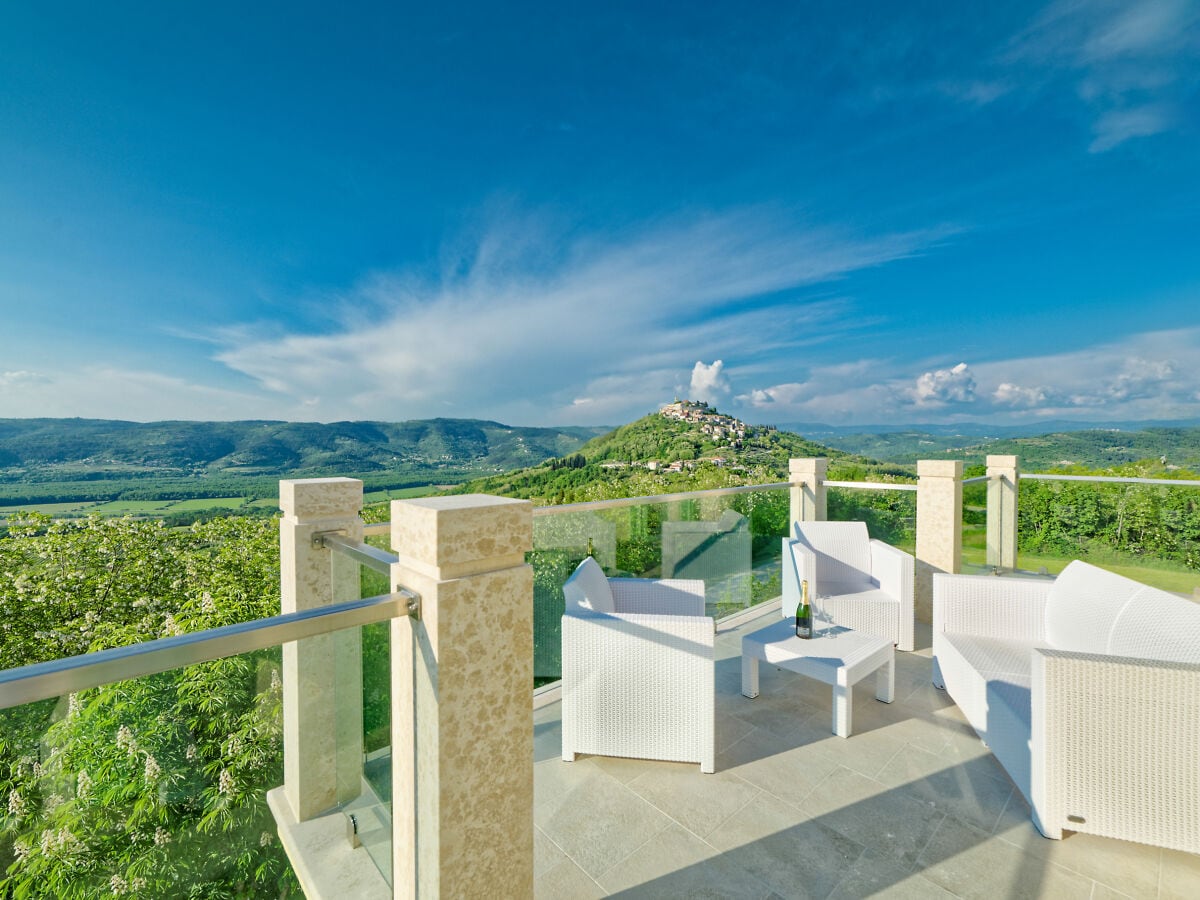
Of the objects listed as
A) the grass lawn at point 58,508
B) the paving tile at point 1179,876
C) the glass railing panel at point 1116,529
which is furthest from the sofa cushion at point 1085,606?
the grass lawn at point 58,508

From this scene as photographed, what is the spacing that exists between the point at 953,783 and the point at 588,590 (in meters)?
1.92

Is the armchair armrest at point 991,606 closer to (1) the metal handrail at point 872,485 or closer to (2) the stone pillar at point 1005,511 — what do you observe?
(1) the metal handrail at point 872,485

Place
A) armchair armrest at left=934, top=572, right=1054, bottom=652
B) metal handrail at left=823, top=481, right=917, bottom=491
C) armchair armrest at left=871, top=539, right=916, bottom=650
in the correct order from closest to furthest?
armchair armrest at left=934, top=572, right=1054, bottom=652, armchair armrest at left=871, top=539, right=916, bottom=650, metal handrail at left=823, top=481, right=917, bottom=491

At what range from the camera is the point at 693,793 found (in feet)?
7.52

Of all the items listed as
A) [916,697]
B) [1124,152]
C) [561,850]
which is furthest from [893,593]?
[1124,152]

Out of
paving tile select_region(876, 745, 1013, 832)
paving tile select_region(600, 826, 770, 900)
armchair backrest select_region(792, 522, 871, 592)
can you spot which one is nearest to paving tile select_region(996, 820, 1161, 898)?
paving tile select_region(876, 745, 1013, 832)

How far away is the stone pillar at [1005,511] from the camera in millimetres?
5105

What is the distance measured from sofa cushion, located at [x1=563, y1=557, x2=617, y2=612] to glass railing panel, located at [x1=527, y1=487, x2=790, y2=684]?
8.1 inches

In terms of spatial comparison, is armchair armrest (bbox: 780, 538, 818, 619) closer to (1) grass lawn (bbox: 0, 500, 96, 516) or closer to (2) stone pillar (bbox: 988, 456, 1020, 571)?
(2) stone pillar (bbox: 988, 456, 1020, 571)

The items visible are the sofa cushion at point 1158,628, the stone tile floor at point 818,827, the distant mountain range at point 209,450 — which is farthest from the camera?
the distant mountain range at point 209,450

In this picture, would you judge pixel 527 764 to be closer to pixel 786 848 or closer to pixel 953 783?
pixel 786 848

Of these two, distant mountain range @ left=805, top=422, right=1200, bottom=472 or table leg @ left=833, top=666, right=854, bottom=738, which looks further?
distant mountain range @ left=805, top=422, right=1200, bottom=472

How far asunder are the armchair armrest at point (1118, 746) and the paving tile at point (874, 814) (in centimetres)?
44

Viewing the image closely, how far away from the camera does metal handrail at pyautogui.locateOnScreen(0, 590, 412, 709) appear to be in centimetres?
70
